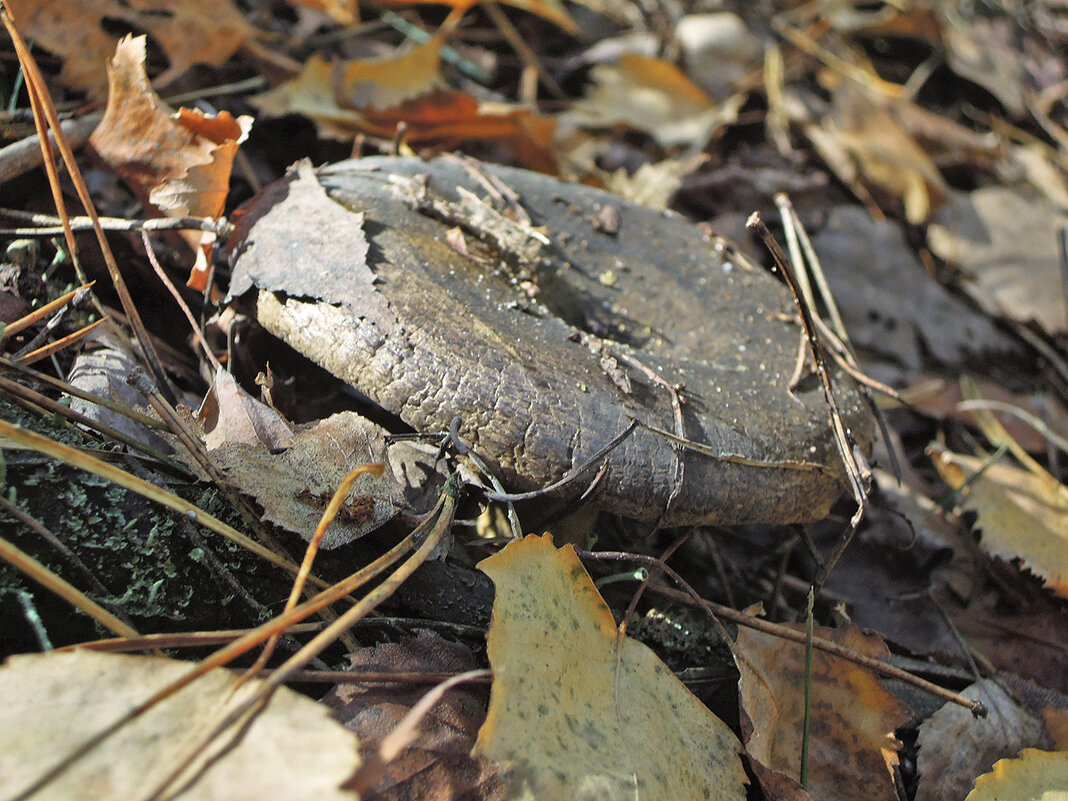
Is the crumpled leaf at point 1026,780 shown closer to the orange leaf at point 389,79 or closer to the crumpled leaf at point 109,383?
the crumpled leaf at point 109,383

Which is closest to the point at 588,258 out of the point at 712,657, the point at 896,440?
the point at 712,657

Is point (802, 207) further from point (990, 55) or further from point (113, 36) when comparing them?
point (113, 36)

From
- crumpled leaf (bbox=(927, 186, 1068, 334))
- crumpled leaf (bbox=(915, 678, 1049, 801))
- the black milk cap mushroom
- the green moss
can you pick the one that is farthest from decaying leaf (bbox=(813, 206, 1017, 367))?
the green moss

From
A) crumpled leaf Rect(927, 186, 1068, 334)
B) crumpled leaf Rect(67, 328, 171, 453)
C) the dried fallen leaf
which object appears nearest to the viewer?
crumpled leaf Rect(67, 328, 171, 453)

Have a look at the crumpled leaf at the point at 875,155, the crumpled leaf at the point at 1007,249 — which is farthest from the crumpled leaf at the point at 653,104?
the crumpled leaf at the point at 1007,249

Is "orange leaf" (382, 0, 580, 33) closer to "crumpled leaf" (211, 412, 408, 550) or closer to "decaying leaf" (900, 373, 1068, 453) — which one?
"decaying leaf" (900, 373, 1068, 453)

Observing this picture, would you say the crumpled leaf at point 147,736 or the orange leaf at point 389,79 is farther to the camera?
the orange leaf at point 389,79
